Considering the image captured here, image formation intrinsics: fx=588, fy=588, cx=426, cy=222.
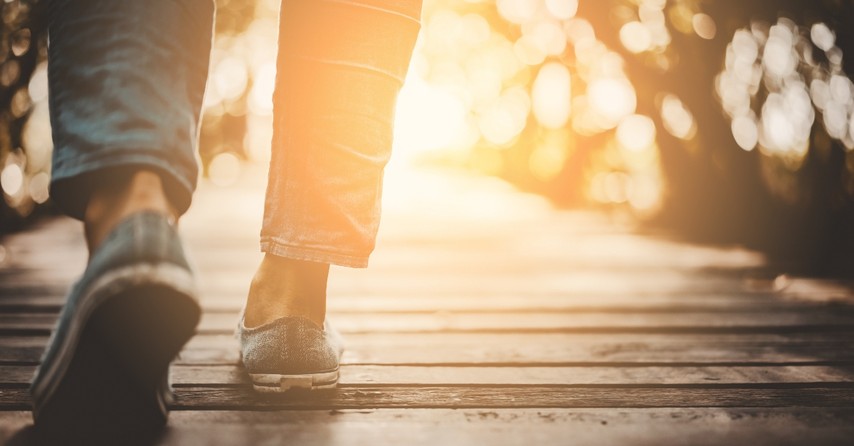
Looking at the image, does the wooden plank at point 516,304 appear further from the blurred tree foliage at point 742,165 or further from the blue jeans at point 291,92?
the blurred tree foliage at point 742,165

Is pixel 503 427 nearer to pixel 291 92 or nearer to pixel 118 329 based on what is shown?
pixel 118 329

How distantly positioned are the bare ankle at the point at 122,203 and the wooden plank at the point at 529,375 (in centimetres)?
32

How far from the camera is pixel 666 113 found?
3.95m

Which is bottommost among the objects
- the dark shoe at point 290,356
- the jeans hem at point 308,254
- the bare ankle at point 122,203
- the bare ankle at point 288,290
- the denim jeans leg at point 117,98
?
the dark shoe at point 290,356

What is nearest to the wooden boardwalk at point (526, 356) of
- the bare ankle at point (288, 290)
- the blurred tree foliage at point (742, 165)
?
the bare ankle at point (288, 290)

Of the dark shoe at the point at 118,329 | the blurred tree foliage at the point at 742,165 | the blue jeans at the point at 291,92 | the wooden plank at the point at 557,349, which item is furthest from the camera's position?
the blurred tree foliage at the point at 742,165

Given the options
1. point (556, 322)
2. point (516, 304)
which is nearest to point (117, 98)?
point (556, 322)

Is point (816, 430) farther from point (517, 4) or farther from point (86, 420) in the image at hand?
point (517, 4)

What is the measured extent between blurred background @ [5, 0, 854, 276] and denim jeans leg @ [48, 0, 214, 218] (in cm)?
27

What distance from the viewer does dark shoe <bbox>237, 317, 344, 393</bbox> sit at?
833 mm

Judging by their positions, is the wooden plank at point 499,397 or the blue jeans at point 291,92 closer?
the blue jeans at point 291,92

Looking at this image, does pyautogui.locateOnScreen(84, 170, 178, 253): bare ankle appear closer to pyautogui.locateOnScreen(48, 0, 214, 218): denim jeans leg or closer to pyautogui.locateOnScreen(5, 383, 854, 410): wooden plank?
pyautogui.locateOnScreen(48, 0, 214, 218): denim jeans leg

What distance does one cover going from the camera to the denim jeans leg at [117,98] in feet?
2.12

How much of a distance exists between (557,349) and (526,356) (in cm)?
9
